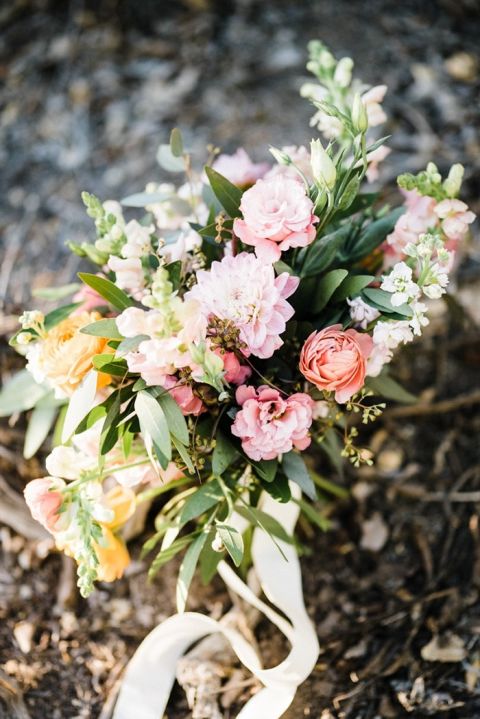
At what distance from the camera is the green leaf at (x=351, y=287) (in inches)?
34.2

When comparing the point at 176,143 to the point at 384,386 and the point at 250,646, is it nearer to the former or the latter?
the point at 384,386

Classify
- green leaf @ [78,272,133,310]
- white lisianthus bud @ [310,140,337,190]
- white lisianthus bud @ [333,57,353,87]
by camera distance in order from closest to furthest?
white lisianthus bud @ [310,140,337,190], green leaf @ [78,272,133,310], white lisianthus bud @ [333,57,353,87]

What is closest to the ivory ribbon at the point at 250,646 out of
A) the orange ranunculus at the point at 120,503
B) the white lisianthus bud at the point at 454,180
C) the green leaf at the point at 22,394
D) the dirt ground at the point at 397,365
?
the dirt ground at the point at 397,365

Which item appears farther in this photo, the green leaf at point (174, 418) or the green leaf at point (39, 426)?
the green leaf at point (39, 426)

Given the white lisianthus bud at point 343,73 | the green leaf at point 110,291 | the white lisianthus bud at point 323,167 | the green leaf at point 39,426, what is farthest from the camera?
the green leaf at point 39,426

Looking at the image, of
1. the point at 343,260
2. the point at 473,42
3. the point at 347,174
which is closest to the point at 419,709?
the point at 343,260

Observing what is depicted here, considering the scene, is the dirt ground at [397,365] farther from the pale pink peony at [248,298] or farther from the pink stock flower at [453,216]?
the pale pink peony at [248,298]

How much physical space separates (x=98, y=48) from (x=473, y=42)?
1029 mm

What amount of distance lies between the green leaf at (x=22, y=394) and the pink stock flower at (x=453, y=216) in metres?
0.64

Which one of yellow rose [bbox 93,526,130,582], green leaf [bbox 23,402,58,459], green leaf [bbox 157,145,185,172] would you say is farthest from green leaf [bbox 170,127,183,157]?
yellow rose [bbox 93,526,130,582]

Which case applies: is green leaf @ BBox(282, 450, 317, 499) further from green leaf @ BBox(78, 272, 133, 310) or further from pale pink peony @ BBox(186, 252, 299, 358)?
green leaf @ BBox(78, 272, 133, 310)

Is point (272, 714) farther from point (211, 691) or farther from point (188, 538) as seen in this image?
point (188, 538)

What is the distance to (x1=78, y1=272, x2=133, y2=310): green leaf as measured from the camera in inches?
34.6

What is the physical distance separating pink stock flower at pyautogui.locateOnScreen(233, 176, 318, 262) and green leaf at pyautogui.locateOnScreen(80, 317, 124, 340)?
0.62ft
